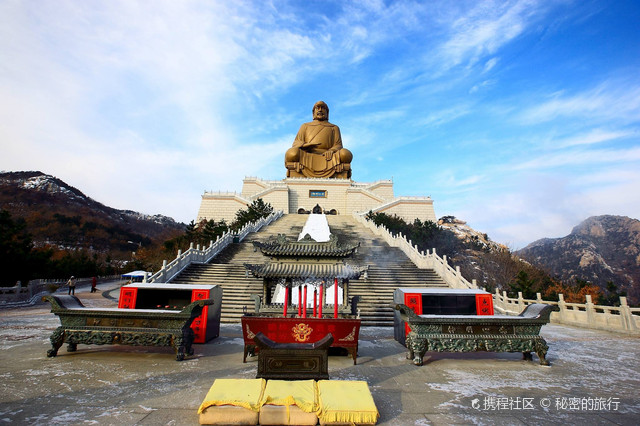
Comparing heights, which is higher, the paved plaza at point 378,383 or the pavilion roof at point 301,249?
the pavilion roof at point 301,249

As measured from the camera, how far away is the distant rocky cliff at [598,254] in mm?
43500

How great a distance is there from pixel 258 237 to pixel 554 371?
18648 mm

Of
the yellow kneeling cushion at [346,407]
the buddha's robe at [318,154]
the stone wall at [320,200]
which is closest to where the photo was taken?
the yellow kneeling cushion at [346,407]

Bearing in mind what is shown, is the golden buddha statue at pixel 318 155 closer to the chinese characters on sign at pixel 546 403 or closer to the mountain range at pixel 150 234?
the mountain range at pixel 150 234

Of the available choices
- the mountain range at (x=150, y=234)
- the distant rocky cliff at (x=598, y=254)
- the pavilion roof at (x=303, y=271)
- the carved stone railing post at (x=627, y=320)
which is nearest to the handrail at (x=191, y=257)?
the pavilion roof at (x=303, y=271)

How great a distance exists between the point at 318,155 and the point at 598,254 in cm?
4788

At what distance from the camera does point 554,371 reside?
6203mm

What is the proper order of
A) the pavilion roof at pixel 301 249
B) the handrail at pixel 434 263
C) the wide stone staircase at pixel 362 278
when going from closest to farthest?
the pavilion roof at pixel 301 249 < the wide stone staircase at pixel 362 278 < the handrail at pixel 434 263

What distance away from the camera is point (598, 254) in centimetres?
5241

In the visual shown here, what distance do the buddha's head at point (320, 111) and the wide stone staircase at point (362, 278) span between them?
915 inches

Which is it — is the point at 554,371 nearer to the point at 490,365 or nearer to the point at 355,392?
the point at 490,365

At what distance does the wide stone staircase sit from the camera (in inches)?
496

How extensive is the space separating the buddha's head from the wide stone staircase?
Result: 23232 millimetres

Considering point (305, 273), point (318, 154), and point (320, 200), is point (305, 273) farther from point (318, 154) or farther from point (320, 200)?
point (318, 154)
